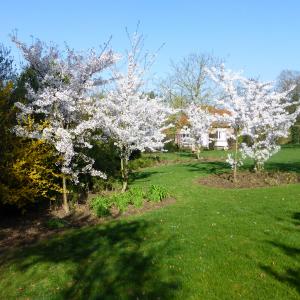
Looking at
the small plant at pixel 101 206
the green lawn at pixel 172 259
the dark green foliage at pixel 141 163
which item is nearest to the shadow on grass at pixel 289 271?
the green lawn at pixel 172 259

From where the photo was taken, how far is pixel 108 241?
28.8ft

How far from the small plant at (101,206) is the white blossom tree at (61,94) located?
0.89 m

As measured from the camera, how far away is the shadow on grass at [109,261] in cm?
607

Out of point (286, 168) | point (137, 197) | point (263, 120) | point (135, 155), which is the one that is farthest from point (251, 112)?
point (135, 155)

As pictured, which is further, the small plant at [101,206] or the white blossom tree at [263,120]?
the white blossom tree at [263,120]

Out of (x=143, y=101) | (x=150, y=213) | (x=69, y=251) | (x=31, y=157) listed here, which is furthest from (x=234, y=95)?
(x=69, y=251)

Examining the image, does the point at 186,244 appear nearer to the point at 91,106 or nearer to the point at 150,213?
the point at 150,213

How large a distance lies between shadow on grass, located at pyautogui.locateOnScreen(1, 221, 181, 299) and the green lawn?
2 cm

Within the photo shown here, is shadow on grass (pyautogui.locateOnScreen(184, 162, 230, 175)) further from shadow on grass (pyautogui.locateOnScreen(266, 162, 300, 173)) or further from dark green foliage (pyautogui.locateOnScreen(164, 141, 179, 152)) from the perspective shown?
dark green foliage (pyautogui.locateOnScreen(164, 141, 179, 152))

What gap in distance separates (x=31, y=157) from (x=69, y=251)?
146 inches

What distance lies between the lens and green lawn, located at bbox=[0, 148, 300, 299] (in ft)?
19.3

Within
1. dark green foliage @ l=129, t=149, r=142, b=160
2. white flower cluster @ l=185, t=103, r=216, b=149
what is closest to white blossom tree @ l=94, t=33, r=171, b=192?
dark green foliage @ l=129, t=149, r=142, b=160

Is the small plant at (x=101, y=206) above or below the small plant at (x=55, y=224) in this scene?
above

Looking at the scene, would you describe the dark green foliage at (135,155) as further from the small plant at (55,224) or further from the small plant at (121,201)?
the small plant at (55,224)
